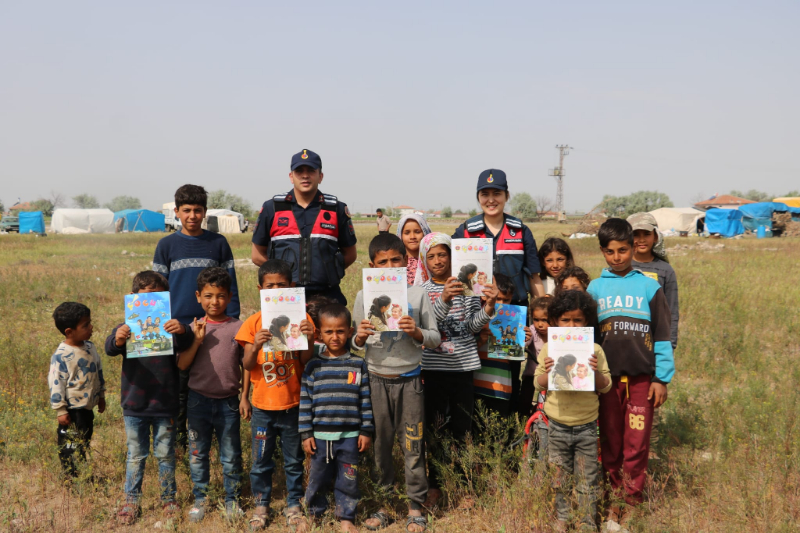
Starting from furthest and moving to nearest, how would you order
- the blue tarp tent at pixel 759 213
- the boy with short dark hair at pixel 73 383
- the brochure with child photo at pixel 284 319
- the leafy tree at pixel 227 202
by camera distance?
the leafy tree at pixel 227 202
the blue tarp tent at pixel 759 213
the boy with short dark hair at pixel 73 383
the brochure with child photo at pixel 284 319

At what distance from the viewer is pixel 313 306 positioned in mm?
4145

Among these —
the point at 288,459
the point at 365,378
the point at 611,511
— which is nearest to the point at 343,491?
Answer: the point at 288,459

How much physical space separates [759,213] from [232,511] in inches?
1765

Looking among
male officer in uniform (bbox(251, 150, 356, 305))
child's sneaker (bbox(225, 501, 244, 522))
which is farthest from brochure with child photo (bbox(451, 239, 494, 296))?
child's sneaker (bbox(225, 501, 244, 522))

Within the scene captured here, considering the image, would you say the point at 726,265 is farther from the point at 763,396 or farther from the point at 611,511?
the point at 611,511

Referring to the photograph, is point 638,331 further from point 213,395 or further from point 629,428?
point 213,395

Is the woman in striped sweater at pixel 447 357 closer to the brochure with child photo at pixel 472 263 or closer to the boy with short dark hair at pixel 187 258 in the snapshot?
the brochure with child photo at pixel 472 263

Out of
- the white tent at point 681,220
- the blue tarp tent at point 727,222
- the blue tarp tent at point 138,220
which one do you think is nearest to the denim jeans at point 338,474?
the blue tarp tent at point 727,222

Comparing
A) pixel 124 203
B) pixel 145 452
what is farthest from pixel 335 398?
pixel 124 203

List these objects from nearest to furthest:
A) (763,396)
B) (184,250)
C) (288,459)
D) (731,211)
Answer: (288,459) < (184,250) < (763,396) < (731,211)

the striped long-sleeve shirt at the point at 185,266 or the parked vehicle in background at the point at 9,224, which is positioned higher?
the parked vehicle in background at the point at 9,224

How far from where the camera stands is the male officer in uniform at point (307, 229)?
450 cm

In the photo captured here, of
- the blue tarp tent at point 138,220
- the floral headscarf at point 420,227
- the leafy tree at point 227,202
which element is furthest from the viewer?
the leafy tree at point 227,202

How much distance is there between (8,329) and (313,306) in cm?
791
